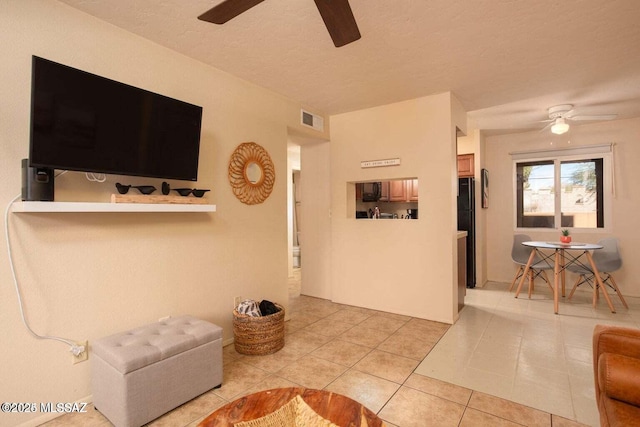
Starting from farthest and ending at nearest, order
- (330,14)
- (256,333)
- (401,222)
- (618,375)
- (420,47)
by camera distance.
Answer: (401,222), (256,333), (420,47), (330,14), (618,375)

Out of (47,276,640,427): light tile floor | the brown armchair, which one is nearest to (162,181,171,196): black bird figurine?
(47,276,640,427): light tile floor

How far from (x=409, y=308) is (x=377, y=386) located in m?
1.65

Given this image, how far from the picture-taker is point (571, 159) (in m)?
5.00

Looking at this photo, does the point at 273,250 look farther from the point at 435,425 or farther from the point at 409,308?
the point at 435,425

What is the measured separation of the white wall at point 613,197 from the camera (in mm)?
4555

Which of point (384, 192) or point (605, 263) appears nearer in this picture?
point (605, 263)

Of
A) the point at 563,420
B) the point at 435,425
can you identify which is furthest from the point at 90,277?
the point at 563,420

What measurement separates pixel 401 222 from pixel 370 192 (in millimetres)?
1670

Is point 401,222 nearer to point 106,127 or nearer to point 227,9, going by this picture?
point 227,9

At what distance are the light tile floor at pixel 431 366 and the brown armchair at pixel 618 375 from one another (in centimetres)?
61

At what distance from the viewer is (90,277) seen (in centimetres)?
207

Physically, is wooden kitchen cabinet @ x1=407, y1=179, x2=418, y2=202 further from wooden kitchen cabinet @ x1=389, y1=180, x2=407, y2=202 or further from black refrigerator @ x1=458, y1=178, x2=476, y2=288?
black refrigerator @ x1=458, y1=178, x2=476, y2=288

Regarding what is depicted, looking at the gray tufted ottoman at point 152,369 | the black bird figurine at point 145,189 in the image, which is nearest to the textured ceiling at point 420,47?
the black bird figurine at point 145,189

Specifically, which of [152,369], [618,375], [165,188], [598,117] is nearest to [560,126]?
[598,117]
